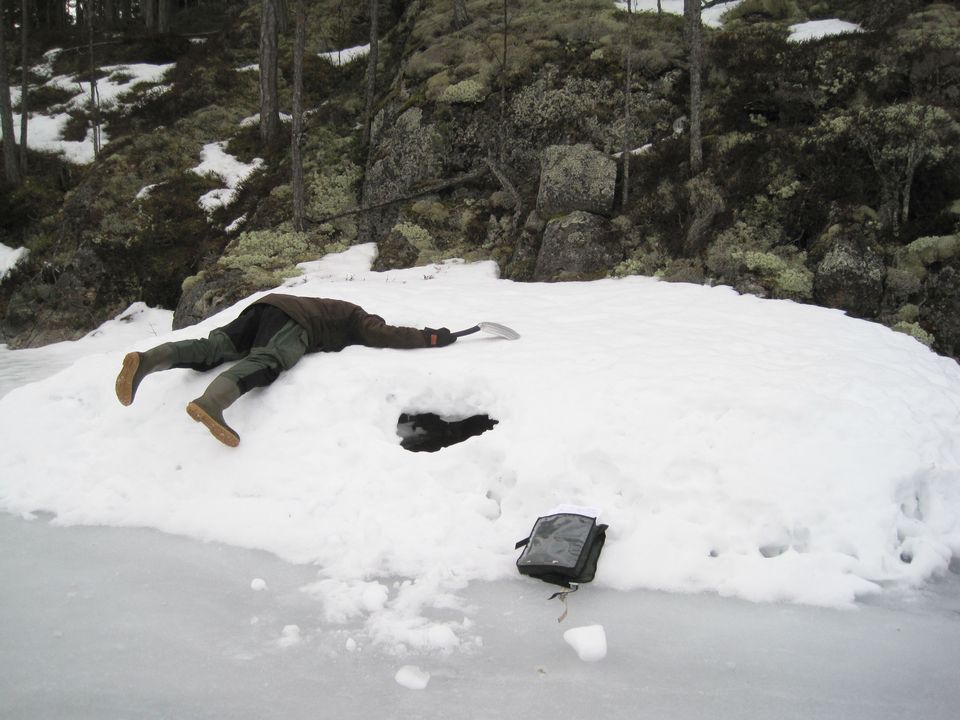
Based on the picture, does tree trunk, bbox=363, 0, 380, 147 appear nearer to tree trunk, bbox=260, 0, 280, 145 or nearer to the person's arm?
tree trunk, bbox=260, 0, 280, 145

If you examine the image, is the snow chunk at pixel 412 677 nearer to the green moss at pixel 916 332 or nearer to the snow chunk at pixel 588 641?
the snow chunk at pixel 588 641

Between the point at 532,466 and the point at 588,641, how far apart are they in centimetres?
139

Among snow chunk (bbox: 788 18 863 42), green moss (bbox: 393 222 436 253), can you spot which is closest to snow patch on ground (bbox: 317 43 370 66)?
green moss (bbox: 393 222 436 253)

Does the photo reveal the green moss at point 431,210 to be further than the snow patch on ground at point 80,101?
No

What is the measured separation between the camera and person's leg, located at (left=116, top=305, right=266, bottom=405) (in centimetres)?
476

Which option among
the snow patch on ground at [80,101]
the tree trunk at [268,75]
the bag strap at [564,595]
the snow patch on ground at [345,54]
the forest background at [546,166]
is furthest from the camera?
the snow patch on ground at [80,101]

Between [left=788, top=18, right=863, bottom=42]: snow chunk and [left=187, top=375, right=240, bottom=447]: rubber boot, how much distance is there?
1345 cm

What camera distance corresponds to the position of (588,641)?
293 cm

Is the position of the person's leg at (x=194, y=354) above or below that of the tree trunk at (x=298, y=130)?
below

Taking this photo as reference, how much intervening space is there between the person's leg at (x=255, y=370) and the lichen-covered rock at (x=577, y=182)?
6.34 m

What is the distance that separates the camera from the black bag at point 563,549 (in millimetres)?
3369

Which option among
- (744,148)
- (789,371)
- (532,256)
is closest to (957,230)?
(744,148)

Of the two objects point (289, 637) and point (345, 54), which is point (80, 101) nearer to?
point (345, 54)

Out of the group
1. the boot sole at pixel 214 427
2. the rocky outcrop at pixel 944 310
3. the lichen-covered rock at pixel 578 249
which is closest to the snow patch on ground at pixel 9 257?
the lichen-covered rock at pixel 578 249
